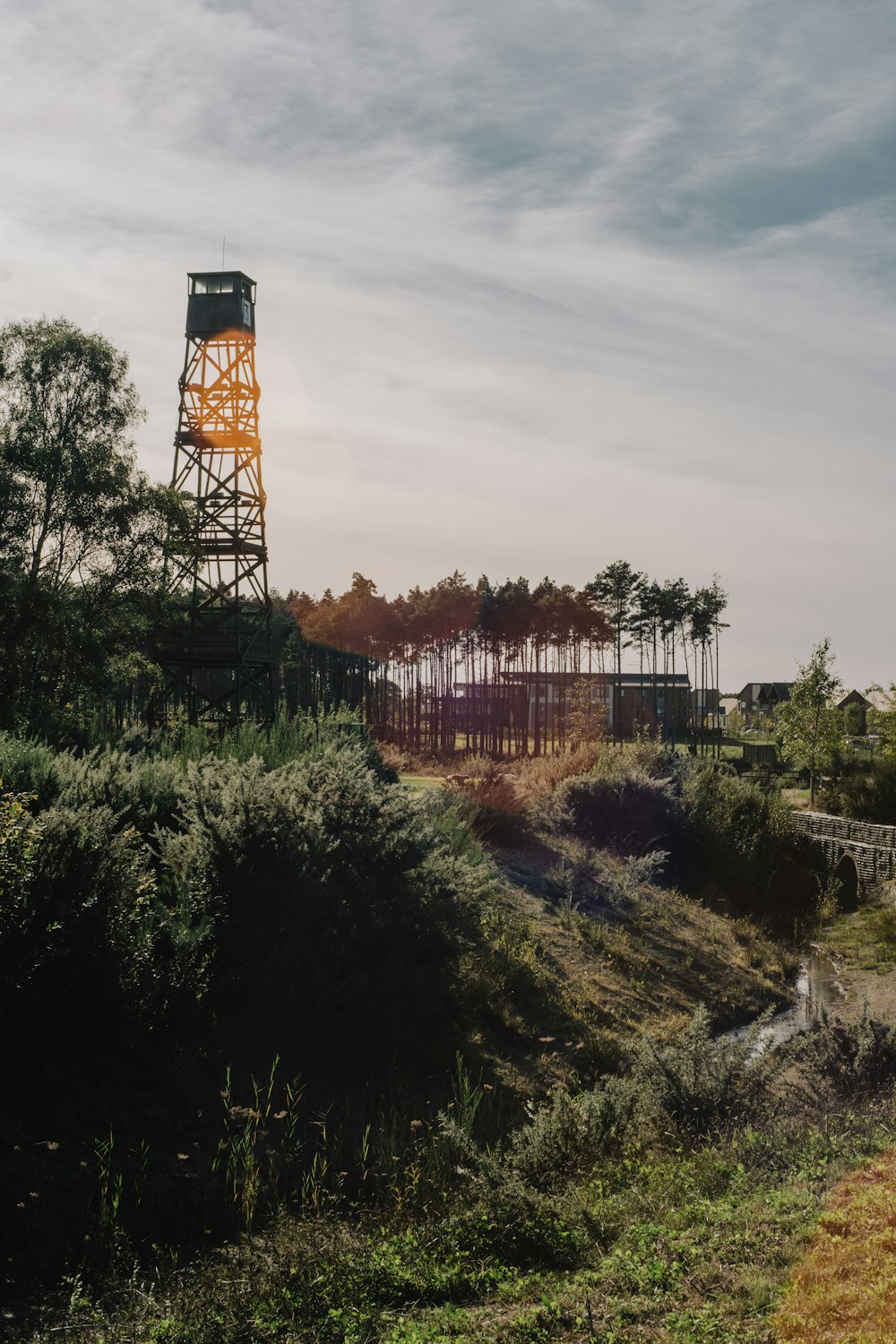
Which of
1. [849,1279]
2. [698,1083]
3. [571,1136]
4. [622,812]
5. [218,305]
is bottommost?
[571,1136]

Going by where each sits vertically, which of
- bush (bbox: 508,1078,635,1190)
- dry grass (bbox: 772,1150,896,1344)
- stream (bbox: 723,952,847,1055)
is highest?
dry grass (bbox: 772,1150,896,1344)

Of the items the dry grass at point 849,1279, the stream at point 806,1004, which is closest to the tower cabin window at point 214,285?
the stream at point 806,1004

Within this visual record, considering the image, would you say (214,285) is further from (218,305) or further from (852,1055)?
(852,1055)

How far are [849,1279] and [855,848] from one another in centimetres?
1653

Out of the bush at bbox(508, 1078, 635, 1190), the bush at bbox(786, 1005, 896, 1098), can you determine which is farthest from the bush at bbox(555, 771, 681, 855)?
the bush at bbox(508, 1078, 635, 1190)

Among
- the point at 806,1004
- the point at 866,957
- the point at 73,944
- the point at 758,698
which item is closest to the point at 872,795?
the point at 866,957

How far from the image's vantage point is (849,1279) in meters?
4.02

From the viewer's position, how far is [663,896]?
48.8 feet

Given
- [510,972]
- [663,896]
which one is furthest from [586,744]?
[510,972]

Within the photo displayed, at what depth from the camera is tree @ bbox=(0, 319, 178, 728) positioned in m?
21.4

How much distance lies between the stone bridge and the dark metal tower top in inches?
696

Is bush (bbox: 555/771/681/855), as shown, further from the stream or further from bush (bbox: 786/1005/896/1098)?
bush (bbox: 786/1005/896/1098)

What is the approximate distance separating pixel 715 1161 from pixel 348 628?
39276 millimetres

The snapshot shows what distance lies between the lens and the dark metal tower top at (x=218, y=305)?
1033 inches
